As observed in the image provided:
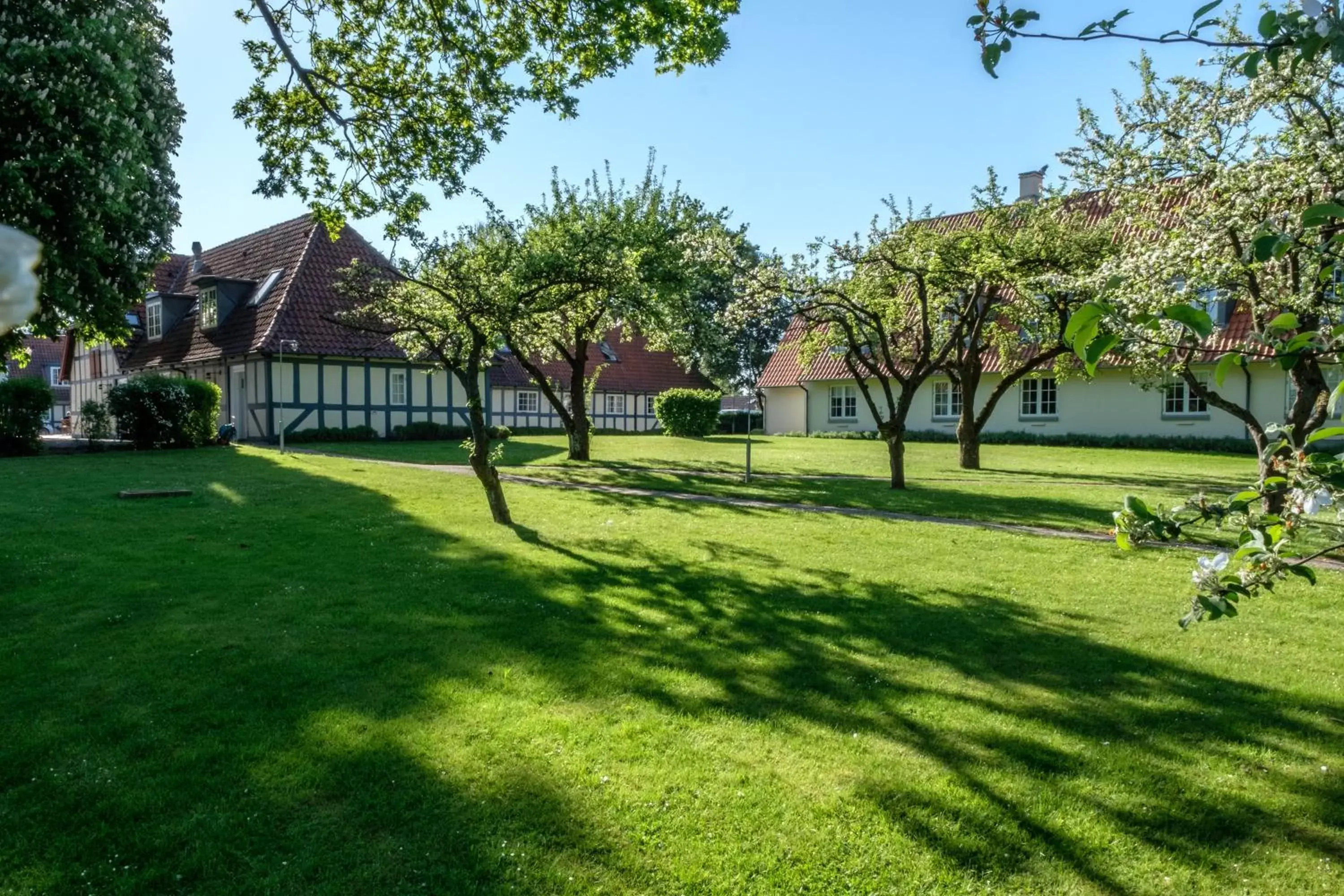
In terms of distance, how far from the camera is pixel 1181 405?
27844 millimetres

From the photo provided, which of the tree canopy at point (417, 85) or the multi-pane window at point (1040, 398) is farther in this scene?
the multi-pane window at point (1040, 398)

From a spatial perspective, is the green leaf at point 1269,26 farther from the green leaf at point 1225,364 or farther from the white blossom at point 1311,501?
the white blossom at point 1311,501

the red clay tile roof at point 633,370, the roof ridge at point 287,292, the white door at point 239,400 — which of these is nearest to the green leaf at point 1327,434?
the roof ridge at point 287,292

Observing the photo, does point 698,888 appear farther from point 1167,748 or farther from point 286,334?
point 286,334

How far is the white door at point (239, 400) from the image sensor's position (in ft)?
92.0

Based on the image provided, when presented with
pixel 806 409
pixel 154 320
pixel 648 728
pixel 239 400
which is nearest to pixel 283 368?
pixel 239 400

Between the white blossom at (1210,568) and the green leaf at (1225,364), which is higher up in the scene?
the green leaf at (1225,364)

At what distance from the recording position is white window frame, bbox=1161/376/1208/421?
89.5 feet

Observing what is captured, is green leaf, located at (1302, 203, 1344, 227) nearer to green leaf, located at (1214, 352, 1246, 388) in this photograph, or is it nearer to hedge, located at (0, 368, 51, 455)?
green leaf, located at (1214, 352, 1246, 388)

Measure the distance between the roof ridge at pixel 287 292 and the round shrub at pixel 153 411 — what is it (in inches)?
228

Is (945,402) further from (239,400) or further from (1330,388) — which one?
(239,400)

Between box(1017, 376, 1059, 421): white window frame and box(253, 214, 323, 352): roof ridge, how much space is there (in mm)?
24810

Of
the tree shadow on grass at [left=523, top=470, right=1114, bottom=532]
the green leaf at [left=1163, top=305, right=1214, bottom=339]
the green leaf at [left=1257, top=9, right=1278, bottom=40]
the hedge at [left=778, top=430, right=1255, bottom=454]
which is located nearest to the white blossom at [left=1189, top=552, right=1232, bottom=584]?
the green leaf at [left=1163, top=305, right=1214, bottom=339]

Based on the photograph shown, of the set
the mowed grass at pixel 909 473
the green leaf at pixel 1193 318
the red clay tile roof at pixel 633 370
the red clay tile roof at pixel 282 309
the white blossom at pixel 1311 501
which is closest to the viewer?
the green leaf at pixel 1193 318
